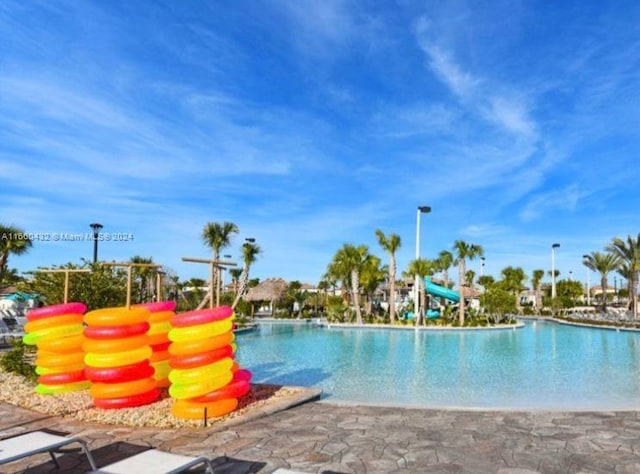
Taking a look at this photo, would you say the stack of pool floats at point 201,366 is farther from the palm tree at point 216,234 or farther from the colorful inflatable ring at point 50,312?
the palm tree at point 216,234

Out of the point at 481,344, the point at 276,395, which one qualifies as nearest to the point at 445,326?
the point at 481,344

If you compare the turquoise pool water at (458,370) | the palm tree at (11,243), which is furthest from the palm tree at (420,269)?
the palm tree at (11,243)

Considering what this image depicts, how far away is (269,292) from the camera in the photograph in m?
44.1

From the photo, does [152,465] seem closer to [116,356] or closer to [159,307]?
[116,356]

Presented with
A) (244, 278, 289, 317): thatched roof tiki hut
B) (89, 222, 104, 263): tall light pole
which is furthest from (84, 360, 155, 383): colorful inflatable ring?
(244, 278, 289, 317): thatched roof tiki hut

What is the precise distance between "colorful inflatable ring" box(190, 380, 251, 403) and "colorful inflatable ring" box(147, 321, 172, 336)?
1.66m

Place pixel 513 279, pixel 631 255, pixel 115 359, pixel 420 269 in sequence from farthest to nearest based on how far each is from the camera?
pixel 513 279
pixel 631 255
pixel 420 269
pixel 115 359

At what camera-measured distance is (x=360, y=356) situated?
16.5m

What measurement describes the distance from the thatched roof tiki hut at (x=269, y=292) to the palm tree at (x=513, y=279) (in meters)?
23.6

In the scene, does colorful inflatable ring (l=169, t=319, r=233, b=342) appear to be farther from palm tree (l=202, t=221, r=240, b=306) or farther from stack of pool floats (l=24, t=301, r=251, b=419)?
palm tree (l=202, t=221, r=240, b=306)

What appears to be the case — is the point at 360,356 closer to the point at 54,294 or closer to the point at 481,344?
the point at 481,344

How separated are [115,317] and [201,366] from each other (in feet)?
5.13

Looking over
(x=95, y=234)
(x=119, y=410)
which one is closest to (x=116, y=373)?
(x=119, y=410)

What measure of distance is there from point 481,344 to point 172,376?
16.8 m
